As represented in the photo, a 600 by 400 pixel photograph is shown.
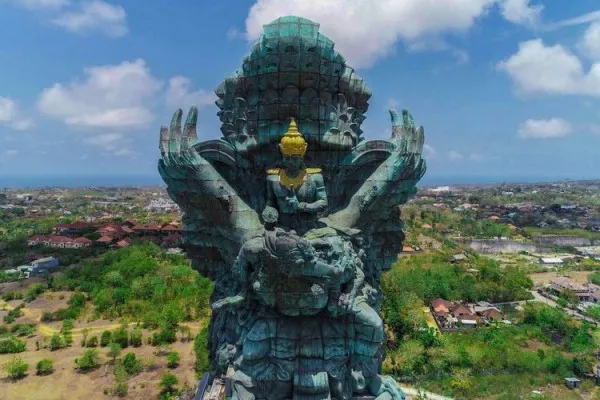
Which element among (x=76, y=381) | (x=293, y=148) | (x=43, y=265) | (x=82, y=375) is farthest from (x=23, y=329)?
(x=293, y=148)

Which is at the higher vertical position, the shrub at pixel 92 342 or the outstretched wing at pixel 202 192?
the outstretched wing at pixel 202 192

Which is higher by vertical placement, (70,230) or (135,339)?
(70,230)

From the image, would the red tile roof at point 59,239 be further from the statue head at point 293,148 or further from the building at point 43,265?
the statue head at point 293,148

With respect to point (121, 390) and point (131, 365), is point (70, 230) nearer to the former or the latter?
point (131, 365)

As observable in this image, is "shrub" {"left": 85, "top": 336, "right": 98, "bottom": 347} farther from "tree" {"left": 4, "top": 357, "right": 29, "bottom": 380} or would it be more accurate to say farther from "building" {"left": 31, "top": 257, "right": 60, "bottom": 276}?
"building" {"left": 31, "top": 257, "right": 60, "bottom": 276}

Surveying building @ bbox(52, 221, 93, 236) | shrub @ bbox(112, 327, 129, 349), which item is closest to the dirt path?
shrub @ bbox(112, 327, 129, 349)

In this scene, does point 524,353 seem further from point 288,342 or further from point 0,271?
point 0,271

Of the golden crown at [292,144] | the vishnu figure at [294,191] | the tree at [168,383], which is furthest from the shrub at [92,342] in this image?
the golden crown at [292,144]
